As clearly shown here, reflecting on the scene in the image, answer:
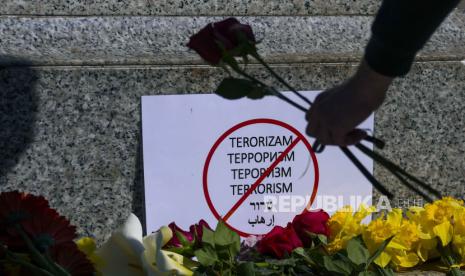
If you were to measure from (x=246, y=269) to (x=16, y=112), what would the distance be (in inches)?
33.0

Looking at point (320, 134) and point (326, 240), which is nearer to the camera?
point (320, 134)

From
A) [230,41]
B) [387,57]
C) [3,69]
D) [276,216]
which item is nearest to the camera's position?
[387,57]

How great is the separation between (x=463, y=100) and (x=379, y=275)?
34.0 inches

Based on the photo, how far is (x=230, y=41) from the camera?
150 cm

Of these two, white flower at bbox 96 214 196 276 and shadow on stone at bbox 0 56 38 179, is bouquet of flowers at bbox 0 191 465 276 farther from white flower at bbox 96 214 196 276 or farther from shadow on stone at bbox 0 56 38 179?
shadow on stone at bbox 0 56 38 179

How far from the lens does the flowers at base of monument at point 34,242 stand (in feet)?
5.93

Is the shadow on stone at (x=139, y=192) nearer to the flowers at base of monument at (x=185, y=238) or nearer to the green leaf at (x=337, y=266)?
the flowers at base of monument at (x=185, y=238)

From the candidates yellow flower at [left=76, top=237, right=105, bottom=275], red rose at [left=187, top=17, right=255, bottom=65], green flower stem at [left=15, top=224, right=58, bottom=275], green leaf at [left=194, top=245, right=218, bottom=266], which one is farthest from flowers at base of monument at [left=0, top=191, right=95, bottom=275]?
red rose at [left=187, top=17, right=255, bottom=65]

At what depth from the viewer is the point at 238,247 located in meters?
2.06

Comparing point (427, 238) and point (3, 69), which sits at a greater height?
point (3, 69)

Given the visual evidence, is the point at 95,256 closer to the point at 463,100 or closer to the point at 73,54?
the point at 73,54

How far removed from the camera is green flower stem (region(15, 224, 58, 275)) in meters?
1.79

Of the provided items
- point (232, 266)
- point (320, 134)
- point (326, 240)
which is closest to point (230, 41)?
point (320, 134)

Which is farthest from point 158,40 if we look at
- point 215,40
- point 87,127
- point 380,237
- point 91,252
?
point 215,40
